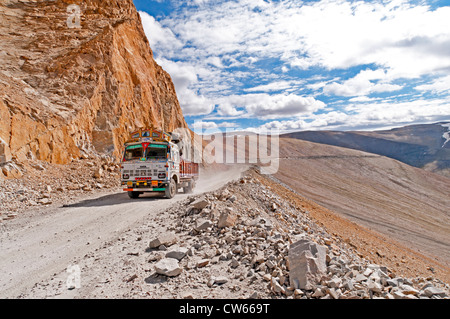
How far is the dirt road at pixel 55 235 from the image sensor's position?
579 cm

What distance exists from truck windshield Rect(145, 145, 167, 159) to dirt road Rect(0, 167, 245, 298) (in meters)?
2.74

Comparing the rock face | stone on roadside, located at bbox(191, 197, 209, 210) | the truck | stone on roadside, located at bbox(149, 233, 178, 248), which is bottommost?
stone on roadside, located at bbox(149, 233, 178, 248)

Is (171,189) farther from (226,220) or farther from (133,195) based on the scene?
(226,220)

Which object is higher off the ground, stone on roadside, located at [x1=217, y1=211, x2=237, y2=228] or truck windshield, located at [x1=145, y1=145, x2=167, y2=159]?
truck windshield, located at [x1=145, y1=145, x2=167, y2=159]

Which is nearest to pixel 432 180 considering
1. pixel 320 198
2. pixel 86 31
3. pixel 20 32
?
pixel 320 198

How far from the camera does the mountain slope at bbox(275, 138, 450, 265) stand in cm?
3205

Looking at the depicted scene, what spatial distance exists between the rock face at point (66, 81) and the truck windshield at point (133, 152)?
6.32m

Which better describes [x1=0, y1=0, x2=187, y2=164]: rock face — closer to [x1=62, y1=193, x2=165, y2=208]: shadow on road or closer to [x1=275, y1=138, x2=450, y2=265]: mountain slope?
[x1=62, y1=193, x2=165, y2=208]: shadow on road

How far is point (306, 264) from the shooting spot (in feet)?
14.1

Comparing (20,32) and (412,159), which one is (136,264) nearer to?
(20,32)

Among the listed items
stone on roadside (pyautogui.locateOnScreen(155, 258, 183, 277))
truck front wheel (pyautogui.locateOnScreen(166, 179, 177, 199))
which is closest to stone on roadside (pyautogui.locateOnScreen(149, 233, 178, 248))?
stone on roadside (pyautogui.locateOnScreen(155, 258, 183, 277))

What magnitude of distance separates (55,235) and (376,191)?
186 feet

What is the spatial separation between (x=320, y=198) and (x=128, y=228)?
3425cm

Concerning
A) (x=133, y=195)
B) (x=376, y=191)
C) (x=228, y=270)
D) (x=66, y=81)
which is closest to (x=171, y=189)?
(x=133, y=195)
